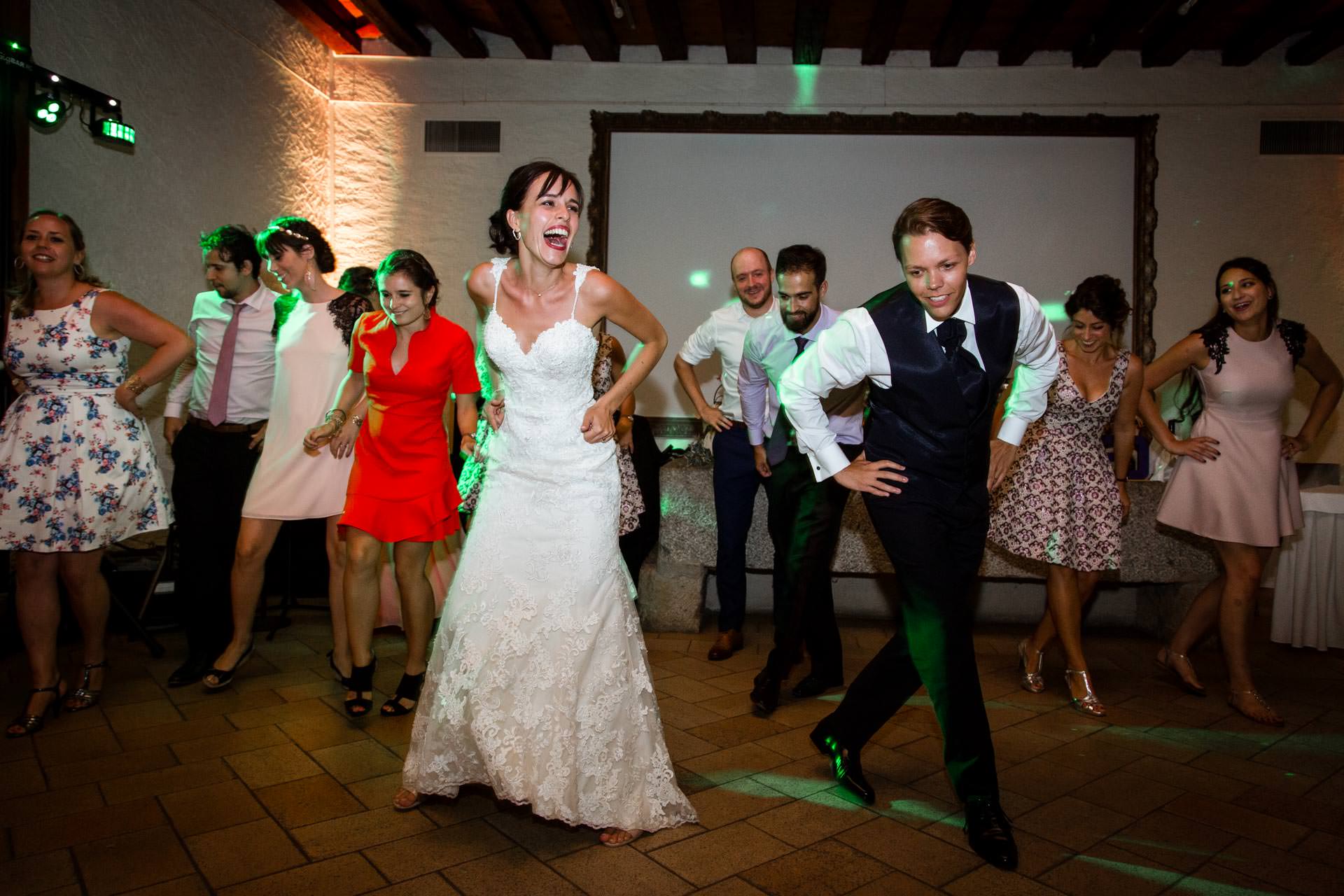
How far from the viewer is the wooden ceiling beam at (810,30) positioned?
19.8 ft

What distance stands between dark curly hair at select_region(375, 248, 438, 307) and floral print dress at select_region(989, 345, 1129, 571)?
241cm

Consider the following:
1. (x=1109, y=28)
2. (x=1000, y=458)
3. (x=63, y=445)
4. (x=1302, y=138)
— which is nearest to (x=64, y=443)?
(x=63, y=445)

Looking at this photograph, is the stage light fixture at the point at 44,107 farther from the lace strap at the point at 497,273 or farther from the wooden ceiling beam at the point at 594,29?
the lace strap at the point at 497,273

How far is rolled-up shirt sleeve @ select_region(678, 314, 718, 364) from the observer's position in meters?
4.47

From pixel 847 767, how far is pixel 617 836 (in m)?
0.75

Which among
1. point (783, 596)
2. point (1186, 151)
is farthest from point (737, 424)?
point (1186, 151)

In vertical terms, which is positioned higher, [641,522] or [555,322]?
[555,322]

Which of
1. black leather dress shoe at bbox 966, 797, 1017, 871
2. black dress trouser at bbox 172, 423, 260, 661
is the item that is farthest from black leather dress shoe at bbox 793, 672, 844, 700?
black dress trouser at bbox 172, 423, 260, 661

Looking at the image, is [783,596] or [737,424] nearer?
[783,596]

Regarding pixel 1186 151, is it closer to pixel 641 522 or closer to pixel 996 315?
pixel 641 522

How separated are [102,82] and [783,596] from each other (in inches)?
179

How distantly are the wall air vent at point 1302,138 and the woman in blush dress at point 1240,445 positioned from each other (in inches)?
146

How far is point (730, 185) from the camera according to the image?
6949mm

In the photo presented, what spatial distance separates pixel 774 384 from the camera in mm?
3977
